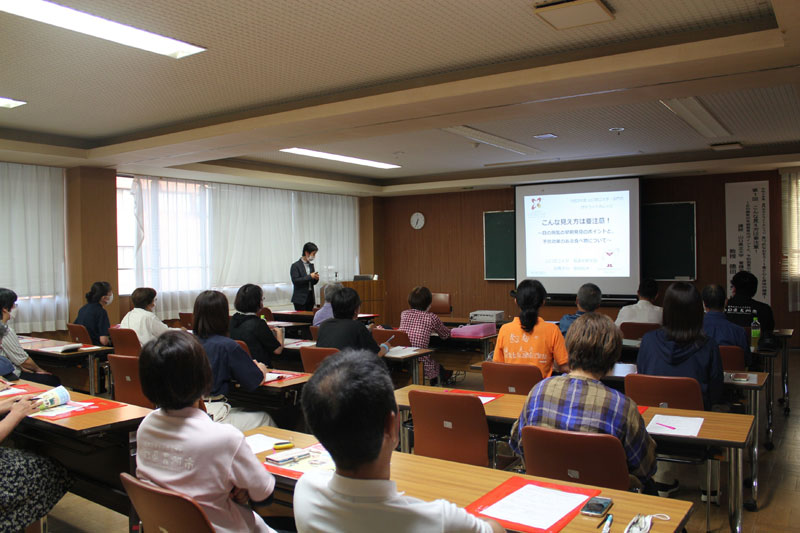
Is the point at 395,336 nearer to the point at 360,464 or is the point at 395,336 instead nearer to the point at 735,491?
the point at 735,491

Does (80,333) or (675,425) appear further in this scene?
(80,333)

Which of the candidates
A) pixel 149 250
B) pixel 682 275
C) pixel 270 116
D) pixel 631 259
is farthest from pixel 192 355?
pixel 682 275

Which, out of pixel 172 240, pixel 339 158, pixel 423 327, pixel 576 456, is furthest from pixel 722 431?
pixel 172 240

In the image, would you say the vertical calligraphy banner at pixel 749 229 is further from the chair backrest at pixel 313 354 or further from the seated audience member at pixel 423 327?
the chair backrest at pixel 313 354

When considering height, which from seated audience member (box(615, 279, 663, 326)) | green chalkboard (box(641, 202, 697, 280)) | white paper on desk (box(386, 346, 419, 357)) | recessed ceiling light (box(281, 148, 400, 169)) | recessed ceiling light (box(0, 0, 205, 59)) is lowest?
white paper on desk (box(386, 346, 419, 357))

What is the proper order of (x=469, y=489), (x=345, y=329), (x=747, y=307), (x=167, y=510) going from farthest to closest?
(x=747, y=307) → (x=345, y=329) → (x=469, y=489) → (x=167, y=510)

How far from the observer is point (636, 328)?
17.8ft

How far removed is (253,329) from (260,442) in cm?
207

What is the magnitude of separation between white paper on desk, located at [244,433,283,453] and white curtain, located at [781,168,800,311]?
8.62 m

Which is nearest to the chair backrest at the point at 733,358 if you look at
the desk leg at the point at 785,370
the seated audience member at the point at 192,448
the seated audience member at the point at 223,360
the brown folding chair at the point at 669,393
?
the brown folding chair at the point at 669,393

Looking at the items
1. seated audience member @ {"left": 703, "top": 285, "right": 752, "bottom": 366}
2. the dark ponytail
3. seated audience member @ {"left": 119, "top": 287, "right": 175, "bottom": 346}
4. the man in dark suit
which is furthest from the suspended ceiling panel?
the man in dark suit

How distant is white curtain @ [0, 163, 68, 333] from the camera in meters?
7.05

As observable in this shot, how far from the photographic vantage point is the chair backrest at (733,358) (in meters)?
4.04

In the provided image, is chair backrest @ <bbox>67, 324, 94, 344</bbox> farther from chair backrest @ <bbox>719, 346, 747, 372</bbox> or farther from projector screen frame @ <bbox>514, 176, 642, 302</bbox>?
projector screen frame @ <bbox>514, 176, 642, 302</bbox>
